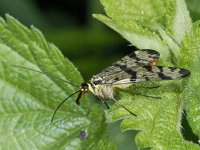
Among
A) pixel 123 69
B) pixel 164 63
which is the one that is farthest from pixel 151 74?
pixel 123 69

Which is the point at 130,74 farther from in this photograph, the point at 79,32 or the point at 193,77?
the point at 79,32

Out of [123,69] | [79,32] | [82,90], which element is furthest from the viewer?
[79,32]

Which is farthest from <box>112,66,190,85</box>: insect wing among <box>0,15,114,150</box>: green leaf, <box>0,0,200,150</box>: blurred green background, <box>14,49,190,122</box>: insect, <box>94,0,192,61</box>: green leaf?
<box>0,0,200,150</box>: blurred green background

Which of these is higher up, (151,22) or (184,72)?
(151,22)

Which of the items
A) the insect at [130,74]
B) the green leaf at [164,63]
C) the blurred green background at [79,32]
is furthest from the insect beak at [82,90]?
the blurred green background at [79,32]

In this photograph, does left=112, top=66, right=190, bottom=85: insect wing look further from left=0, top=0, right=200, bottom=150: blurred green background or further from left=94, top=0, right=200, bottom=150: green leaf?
left=0, top=0, right=200, bottom=150: blurred green background

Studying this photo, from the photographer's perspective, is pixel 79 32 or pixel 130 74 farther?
pixel 79 32

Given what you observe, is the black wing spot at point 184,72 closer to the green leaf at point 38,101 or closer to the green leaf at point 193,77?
the green leaf at point 193,77
